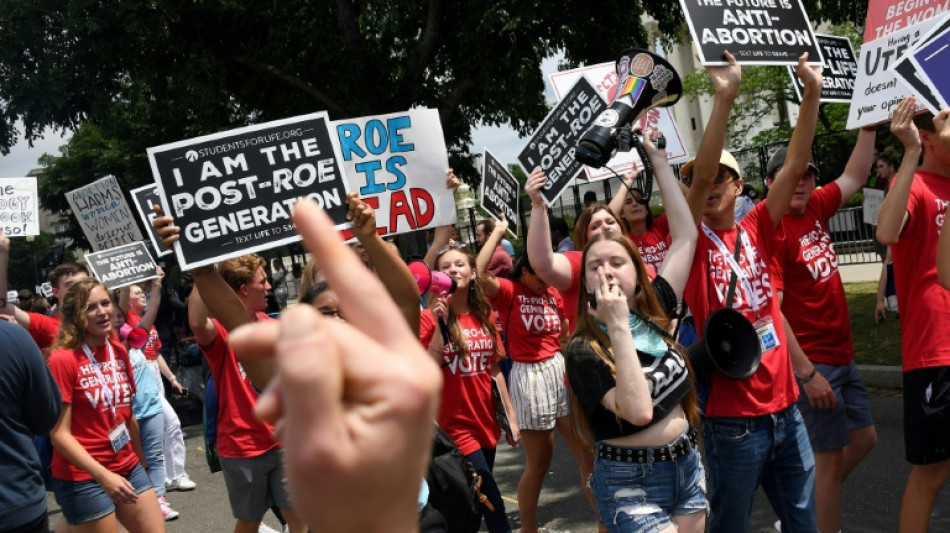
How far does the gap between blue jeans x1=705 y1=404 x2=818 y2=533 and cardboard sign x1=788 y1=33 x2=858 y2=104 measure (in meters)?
3.22

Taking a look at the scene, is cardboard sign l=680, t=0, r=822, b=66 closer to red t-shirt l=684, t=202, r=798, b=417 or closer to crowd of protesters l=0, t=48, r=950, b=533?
crowd of protesters l=0, t=48, r=950, b=533

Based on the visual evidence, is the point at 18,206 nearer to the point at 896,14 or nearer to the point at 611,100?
the point at 611,100

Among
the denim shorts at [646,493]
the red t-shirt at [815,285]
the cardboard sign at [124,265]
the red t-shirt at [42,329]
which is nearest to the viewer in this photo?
the denim shorts at [646,493]

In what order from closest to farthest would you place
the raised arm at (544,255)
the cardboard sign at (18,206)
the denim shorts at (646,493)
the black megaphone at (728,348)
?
the denim shorts at (646,493)
the black megaphone at (728,348)
the raised arm at (544,255)
the cardboard sign at (18,206)

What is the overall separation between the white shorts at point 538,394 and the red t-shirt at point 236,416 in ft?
5.46

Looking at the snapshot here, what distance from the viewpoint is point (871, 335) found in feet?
34.2

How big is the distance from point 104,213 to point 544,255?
7.38m

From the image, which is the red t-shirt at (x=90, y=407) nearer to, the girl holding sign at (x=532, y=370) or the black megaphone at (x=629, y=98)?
the girl holding sign at (x=532, y=370)

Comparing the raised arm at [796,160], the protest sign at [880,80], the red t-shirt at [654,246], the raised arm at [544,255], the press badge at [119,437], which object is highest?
the protest sign at [880,80]

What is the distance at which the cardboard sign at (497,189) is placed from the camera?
Result: 7.99 m

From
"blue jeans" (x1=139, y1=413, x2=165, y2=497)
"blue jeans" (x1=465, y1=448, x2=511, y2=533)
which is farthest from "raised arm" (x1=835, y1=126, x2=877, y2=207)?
"blue jeans" (x1=139, y1=413, x2=165, y2=497)

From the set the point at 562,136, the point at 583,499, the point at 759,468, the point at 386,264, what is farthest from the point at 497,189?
the point at 386,264

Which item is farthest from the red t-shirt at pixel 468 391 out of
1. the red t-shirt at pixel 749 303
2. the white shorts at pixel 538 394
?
the red t-shirt at pixel 749 303

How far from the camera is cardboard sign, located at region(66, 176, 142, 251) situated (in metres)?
10.0
